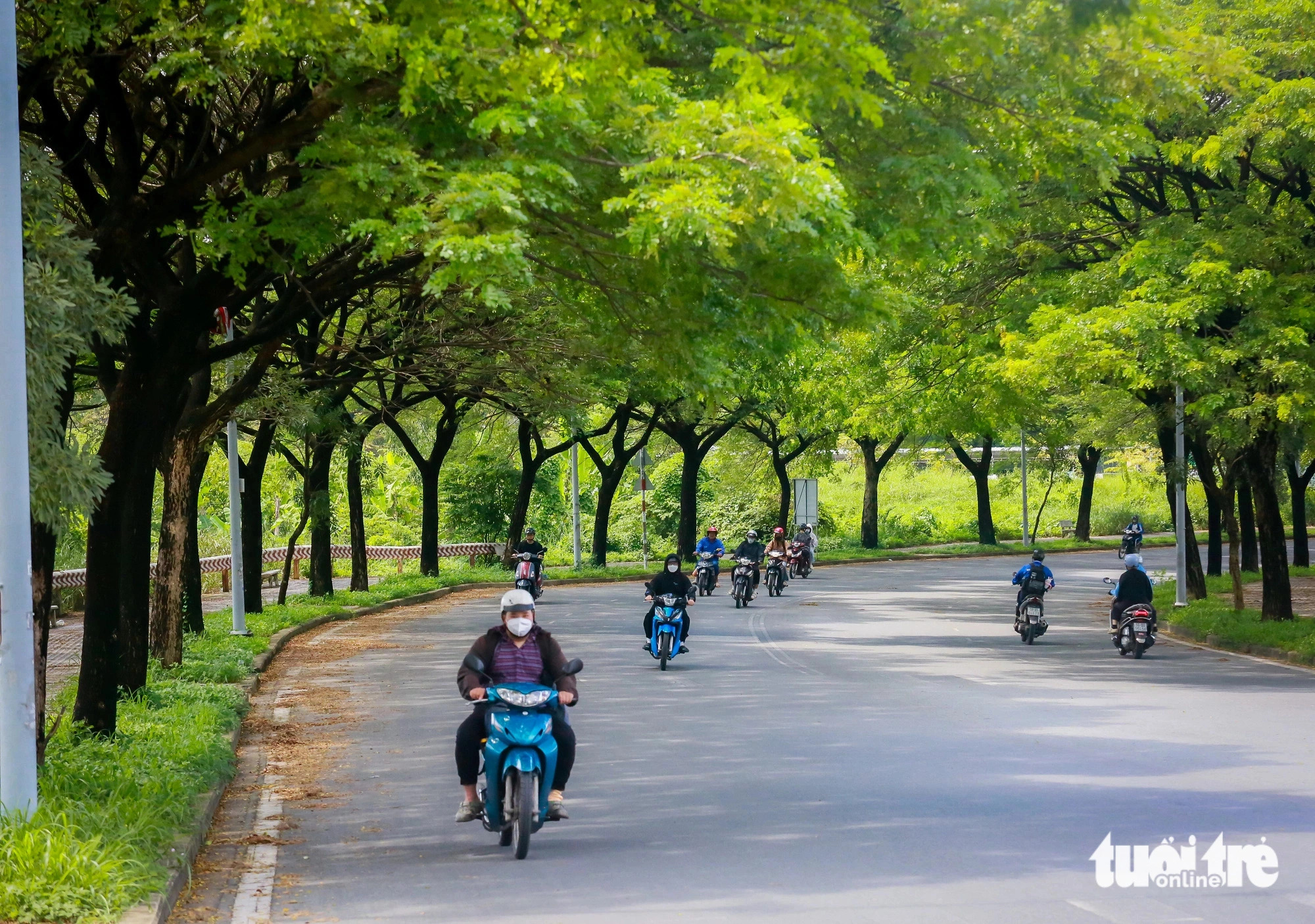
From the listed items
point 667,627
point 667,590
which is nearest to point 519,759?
point 667,627

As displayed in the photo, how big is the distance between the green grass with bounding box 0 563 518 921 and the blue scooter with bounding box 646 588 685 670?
526 centimetres

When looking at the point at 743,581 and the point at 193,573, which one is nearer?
the point at 193,573

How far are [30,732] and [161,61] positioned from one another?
460 cm

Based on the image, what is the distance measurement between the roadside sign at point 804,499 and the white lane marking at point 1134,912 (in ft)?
158

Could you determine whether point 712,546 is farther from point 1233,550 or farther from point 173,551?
point 173,551

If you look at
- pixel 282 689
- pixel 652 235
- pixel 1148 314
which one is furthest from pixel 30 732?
pixel 1148 314

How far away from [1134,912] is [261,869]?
4633mm

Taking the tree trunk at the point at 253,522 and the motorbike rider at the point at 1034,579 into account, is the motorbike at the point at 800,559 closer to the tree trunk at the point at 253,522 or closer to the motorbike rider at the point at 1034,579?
the tree trunk at the point at 253,522

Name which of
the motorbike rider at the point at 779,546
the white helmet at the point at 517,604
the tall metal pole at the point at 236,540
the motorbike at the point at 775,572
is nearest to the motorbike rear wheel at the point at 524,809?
the white helmet at the point at 517,604

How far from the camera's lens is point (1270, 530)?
78.4 feet

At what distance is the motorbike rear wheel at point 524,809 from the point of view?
8.41 m

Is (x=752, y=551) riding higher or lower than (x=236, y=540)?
lower

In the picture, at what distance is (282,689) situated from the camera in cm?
1781

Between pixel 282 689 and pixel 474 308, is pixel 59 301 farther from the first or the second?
pixel 474 308
